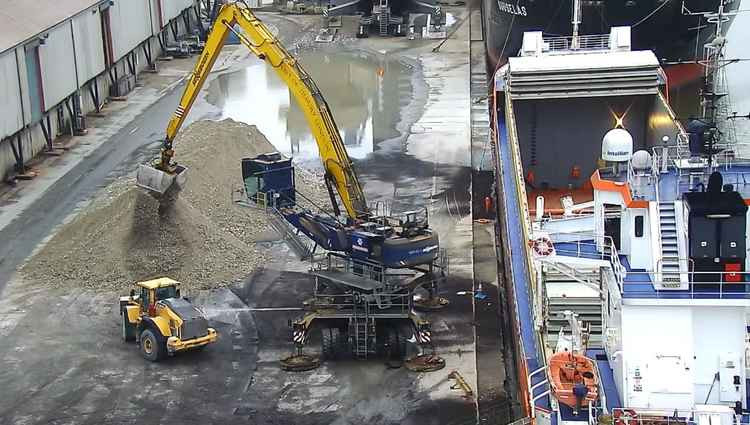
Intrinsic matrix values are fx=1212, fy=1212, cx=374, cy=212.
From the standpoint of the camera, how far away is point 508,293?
3009 cm

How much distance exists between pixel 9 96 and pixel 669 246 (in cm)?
3023

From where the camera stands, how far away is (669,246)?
64.8 ft

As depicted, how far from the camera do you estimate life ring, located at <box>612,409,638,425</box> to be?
18109mm

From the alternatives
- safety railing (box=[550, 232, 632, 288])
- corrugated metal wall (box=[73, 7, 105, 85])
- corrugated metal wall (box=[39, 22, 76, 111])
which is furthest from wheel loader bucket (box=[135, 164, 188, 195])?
corrugated metal wall (box=[73, 7, 105, 85])

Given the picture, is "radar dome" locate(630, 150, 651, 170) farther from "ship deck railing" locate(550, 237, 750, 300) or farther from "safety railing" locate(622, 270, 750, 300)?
"safety railing" locate(622, 270, 750, 300)

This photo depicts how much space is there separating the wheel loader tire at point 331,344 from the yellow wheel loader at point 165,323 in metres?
2.62

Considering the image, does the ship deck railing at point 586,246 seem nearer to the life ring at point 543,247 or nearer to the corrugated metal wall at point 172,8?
the life ring at point 543,247

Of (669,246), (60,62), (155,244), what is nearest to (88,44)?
(60,62)

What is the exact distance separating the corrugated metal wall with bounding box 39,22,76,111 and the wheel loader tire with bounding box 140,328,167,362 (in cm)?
2192

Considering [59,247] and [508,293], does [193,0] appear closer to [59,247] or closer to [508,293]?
[59,247]

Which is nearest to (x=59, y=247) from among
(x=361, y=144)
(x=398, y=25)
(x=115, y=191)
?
(x=115, y=191)

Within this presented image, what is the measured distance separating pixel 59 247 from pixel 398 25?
1631 inches

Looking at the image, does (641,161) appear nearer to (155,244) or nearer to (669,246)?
(669,246)

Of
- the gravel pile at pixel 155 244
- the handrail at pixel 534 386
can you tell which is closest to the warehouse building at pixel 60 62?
the gravel pile at pixel 155 244
